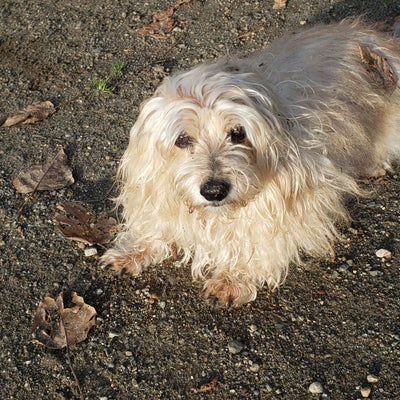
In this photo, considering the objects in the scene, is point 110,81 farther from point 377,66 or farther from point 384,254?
point 384,254

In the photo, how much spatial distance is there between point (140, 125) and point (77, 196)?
1.47 meters

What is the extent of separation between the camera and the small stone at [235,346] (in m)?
3.70

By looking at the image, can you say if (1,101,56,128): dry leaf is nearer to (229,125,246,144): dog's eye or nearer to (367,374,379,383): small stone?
(229,125,246,144): dog's eye

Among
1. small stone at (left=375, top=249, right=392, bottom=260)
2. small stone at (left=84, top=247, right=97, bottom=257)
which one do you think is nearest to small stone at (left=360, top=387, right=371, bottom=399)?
small stone at (left=375, top=249, right=392, bottom=260)

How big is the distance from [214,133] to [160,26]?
10.8 feet

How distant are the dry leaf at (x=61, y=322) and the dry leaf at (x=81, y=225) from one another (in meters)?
0.50

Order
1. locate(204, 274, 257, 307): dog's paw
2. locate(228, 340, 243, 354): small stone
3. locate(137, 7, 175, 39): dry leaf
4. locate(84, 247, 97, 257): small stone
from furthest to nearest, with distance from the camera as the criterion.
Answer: locate(137, 7, 175, 39): dry leaf → locate(84, 247, 97, 257): small stone → locate(204, 274, 257, 307): dog's paw → locate(228, 340, 243, 354): small stone

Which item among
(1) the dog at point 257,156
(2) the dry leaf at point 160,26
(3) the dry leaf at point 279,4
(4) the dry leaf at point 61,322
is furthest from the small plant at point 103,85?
(4) the dry leaf at point 61,322

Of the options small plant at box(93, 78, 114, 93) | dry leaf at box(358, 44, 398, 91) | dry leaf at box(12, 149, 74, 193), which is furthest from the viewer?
small plant at box(93, 78, 114, 93)

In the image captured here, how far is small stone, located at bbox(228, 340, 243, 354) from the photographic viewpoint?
3699 mm

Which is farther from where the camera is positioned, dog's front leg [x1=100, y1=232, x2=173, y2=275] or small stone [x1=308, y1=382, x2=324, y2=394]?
dog's front leg [x1=100, y1=232, x2=173, y2=275]

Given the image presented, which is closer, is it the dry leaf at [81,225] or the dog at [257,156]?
the dog at [257,156]

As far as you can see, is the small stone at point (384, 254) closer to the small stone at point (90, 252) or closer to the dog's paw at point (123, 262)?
the dog's paw at point (123, 262)

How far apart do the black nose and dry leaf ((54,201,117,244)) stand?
4.77ft
